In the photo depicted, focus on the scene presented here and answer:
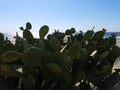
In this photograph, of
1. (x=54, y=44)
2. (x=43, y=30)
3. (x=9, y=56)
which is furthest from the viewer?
(x=43, y=30)

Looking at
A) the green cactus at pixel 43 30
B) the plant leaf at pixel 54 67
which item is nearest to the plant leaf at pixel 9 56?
the plant leaf at pixel 54 67

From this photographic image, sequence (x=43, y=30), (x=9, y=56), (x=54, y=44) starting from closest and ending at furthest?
(x=9, y=56), (x=54, y=44), (x=43, y=30)

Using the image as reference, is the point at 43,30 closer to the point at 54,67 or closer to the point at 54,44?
the point at 54,44

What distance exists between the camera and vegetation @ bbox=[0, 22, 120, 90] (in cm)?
164

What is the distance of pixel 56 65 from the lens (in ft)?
5.26

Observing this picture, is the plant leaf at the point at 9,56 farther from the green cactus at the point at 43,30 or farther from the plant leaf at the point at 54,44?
the green cactus at the point at 43,30

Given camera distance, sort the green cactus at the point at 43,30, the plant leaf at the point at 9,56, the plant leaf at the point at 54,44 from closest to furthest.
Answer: the plant leaf at the point at 9,56, the plant leaf at the point at 54,44, the green cactus at the point at 43,30

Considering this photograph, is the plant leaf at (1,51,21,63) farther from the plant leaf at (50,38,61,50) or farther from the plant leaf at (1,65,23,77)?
the plant leaf at (50,38,61,50)

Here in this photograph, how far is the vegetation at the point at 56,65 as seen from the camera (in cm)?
164

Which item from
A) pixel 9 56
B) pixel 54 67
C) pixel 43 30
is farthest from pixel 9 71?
pixel 43 30

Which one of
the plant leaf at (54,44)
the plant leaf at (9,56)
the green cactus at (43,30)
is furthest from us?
the green cactus at (43,30)

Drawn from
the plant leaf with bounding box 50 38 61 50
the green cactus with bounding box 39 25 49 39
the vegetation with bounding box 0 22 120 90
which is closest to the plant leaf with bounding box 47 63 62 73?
the vegetation with bounding box 0 22 120 90

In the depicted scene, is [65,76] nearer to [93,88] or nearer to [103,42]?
[93,88]

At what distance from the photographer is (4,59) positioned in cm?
161
